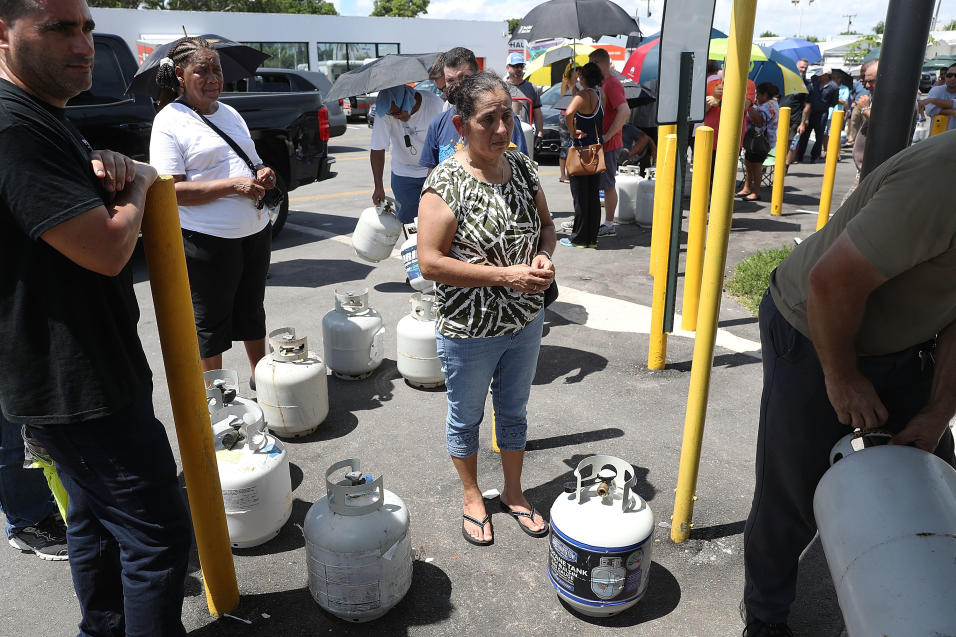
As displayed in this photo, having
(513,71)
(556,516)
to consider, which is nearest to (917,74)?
(556,516)

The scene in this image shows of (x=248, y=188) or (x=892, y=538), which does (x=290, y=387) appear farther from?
(x=892, y=538)

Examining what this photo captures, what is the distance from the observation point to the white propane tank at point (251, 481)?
110 inches

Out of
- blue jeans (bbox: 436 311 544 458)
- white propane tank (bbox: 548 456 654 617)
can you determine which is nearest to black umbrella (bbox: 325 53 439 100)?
blue jeans (bbox: 436 311 544 458)

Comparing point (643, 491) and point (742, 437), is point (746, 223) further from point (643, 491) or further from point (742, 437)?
point (643, 491)

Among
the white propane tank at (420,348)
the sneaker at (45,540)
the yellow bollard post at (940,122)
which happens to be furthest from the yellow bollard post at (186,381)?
the yellow bollard post at (940,122)

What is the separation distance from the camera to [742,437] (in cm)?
379

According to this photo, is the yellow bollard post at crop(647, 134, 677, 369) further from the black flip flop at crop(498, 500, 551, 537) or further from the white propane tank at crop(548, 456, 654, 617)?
the white propane tank at crop(548, 456, 654, 617)

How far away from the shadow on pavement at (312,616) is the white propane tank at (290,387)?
1.19m

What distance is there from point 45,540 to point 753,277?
18.5ft

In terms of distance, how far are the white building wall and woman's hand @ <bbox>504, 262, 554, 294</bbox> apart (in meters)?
27.3

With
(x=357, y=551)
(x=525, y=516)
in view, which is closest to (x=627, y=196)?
(x=525, y=516)

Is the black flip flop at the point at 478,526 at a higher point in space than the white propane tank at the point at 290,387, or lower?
lower

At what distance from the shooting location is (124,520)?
1972 millimetres

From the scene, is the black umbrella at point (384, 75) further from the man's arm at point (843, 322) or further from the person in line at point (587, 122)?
the man's arm at point (843, 322)
